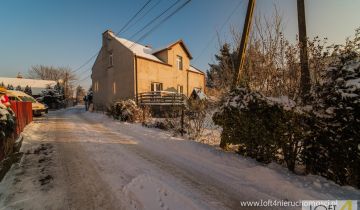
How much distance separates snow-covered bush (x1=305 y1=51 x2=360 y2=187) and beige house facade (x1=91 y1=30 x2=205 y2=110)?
51.7 ft

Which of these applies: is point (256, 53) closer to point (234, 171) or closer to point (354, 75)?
point (354, 75)

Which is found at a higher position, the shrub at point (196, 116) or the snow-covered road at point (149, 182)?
the shrub at point (196, 116)

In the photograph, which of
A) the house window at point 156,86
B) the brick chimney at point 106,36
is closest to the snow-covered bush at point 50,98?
the brick chimney at point 106,36

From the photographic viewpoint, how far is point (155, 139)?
774cm

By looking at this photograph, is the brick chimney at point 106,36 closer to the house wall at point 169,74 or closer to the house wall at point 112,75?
the house wall at point 112,75

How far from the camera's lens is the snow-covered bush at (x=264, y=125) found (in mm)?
4180

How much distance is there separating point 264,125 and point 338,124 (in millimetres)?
1389

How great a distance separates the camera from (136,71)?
18250mm

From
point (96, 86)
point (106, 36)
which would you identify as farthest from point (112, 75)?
point (96, 86)

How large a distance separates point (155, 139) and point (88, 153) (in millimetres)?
2582

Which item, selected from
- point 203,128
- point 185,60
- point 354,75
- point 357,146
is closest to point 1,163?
point 203,128

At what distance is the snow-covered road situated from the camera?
3.20 meters

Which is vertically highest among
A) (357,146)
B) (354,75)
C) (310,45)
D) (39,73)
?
(39,73)

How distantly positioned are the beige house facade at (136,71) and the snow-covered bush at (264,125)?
546 inches
